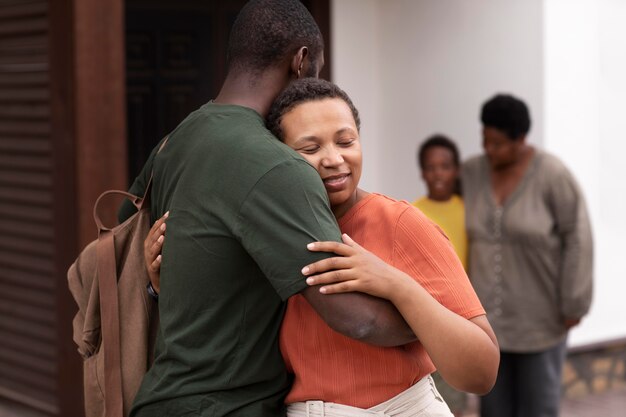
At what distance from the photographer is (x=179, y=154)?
2619mm

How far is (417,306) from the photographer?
7.79 feet

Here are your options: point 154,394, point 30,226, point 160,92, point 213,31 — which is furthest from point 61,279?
point 154,394

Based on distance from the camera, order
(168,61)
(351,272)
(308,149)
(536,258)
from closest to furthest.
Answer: (351,272) < (308,149) < (536,258) < (168,61)

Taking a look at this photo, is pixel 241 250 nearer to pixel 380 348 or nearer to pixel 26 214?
pixel 380 348

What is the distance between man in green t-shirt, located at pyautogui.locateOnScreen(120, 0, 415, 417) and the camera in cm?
234

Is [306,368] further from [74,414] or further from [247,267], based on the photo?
[74,414]

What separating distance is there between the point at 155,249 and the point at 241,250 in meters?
0.33

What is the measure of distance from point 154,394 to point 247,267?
0.39 metres

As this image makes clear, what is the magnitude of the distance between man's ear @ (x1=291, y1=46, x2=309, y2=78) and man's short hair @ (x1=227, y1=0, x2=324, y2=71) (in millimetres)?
13

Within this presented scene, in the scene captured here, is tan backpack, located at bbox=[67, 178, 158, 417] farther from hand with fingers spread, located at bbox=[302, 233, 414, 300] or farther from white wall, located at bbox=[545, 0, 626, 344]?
white wall, located at bbox=[545, 0, 626, 344]

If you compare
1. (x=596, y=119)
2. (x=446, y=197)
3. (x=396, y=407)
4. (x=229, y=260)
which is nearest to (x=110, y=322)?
(x=229, y=260)

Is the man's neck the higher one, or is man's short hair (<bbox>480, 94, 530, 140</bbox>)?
man's short hair (<bbox>480, 94, 530, 140</bbox>)

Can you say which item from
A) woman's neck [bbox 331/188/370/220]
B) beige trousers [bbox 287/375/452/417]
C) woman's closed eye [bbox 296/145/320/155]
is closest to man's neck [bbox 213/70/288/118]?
woman's closed eye [bbox 296/145/320/155]

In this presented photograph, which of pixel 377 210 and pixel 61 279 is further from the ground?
pixel 377 210
